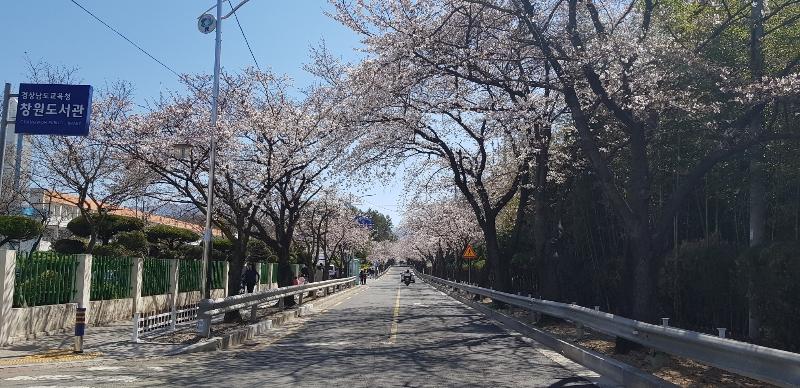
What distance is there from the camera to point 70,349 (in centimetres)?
1373

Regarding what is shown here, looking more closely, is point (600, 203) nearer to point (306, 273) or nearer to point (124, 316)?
point (124, 316)

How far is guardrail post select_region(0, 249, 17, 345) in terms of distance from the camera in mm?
13938

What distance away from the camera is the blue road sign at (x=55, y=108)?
14195 millimetres

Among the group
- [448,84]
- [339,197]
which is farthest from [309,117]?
[339,197]

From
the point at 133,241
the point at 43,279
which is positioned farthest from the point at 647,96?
the point at 133,241

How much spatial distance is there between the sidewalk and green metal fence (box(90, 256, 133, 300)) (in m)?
3.03

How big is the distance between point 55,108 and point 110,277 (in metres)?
6.95

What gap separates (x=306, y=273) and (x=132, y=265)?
19.9 metres

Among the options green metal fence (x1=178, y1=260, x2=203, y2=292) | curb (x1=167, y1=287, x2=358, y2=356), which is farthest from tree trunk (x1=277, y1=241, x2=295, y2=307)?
green metal fence (x1=178, y1=260, x2=203, y2=292)

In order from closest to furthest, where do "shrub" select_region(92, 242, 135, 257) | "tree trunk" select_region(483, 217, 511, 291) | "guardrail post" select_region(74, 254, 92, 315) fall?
"guardrail post" select_region(74, 254, 92, 315), "shrub" select_region(92, 242, 135, 257), "tree trunk" select_region(483, 217, 511, 291)

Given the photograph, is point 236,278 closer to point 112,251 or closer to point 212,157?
point 212,157

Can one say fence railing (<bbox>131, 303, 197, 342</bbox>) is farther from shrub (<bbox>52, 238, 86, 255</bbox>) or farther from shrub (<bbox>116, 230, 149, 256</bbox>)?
shrub (<bbox>116, 230, 149, 256</bbox>)

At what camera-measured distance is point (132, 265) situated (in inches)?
834

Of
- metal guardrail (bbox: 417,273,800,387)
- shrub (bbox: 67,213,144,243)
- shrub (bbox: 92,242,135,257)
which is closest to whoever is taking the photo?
metal guardrail (bbox: 417,273,800,387)
